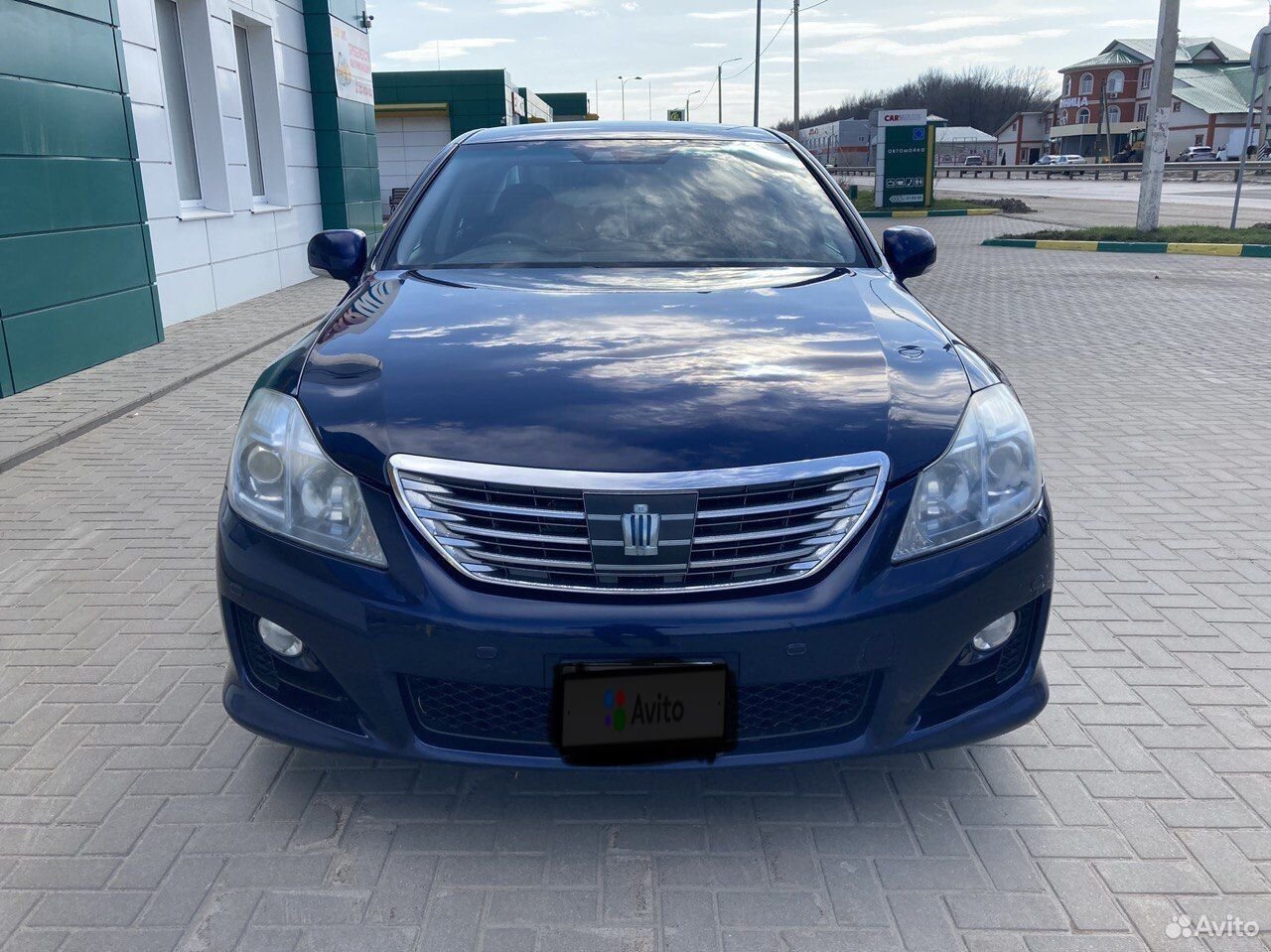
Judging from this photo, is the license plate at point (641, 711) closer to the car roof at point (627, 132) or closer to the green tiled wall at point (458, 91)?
the car roof at point (627, 132)

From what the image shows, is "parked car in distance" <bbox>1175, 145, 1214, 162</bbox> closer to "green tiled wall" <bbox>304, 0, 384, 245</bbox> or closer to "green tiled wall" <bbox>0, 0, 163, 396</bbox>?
"green tiled wall" <bbox>304, 0, 384, 245</bbox>

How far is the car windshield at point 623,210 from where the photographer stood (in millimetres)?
3453

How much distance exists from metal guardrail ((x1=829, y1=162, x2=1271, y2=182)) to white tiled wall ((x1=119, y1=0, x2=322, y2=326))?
40.4m

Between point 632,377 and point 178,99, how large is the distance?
418 inches

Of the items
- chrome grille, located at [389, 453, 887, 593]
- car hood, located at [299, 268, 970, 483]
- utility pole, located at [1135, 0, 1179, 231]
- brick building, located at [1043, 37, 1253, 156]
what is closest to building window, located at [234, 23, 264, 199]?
car hood, located at [299, 268, 970, 483]

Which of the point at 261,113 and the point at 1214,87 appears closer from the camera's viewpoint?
the point at 261,113

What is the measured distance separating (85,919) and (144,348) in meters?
7.76

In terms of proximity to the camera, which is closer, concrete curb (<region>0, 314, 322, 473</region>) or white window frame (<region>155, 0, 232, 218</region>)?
concrete curb (<region>0, 314, 322, 473</region>)

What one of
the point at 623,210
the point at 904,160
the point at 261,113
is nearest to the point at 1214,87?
the point at 904,160

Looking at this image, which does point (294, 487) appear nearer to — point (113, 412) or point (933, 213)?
point (113, 412)

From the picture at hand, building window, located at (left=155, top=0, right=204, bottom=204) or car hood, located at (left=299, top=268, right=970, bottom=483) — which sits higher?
building window, located at (left=155, top=0, right=204, bottom=204)

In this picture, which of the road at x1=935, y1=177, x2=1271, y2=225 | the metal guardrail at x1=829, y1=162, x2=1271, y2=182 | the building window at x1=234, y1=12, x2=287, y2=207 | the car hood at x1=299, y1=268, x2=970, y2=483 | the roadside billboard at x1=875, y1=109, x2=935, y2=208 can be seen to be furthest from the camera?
the metal guardrail at x1=829, y1=162, x2=1271, y2=182

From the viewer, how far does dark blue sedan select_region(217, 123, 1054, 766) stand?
83.0 inches

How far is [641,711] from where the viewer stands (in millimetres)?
2129
